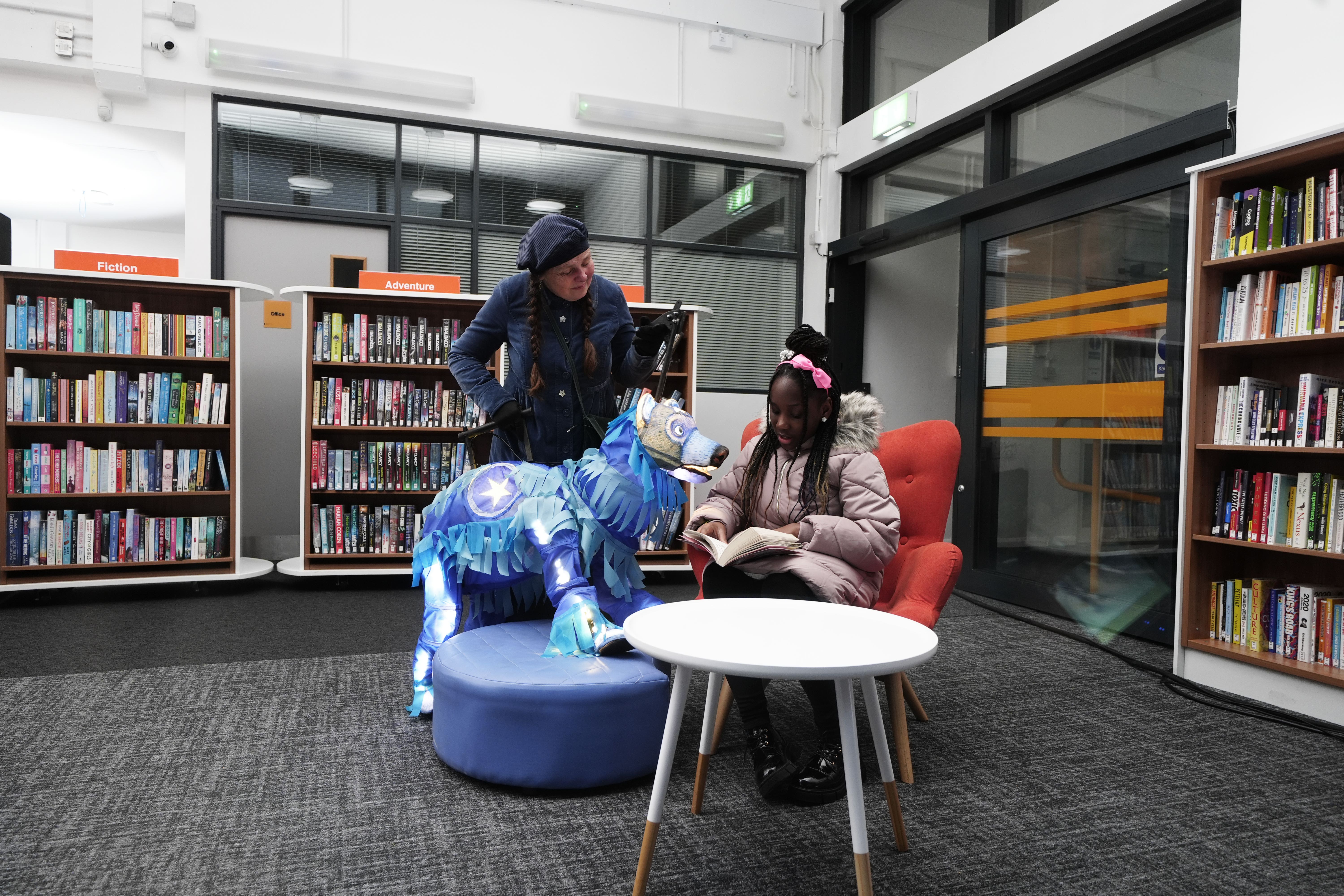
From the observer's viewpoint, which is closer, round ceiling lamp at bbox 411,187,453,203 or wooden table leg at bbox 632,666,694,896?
wooden table leg at bbox 632,666,694,896

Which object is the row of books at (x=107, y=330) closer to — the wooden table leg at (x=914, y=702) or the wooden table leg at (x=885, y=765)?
the wooden table leg at (x=914, y=702)

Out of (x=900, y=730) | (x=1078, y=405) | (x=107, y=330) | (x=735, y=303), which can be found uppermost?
(x=735, y=303)

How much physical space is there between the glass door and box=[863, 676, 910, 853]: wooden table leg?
2223mm

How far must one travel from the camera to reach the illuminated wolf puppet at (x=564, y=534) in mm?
1918

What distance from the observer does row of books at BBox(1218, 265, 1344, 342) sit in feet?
8.15

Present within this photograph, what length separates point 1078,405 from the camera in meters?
3.76

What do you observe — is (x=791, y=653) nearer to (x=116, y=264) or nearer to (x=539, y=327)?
(x=539, y=327)

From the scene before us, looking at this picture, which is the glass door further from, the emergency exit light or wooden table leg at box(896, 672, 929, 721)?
wooden table leg at box(896, 672, 929, 721)

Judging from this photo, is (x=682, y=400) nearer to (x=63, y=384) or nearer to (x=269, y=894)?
(x=63, y=384)

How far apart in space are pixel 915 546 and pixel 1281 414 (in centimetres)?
132

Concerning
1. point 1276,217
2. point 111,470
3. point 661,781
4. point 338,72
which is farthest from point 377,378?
point 1276,217

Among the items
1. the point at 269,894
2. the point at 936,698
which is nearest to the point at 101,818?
the point at 269,894

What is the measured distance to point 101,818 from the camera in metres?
1.70

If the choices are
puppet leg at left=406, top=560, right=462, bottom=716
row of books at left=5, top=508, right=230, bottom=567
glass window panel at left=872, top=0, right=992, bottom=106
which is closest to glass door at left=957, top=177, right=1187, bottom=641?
glass window panel at left=872, top=0, right=992, bottom=106
